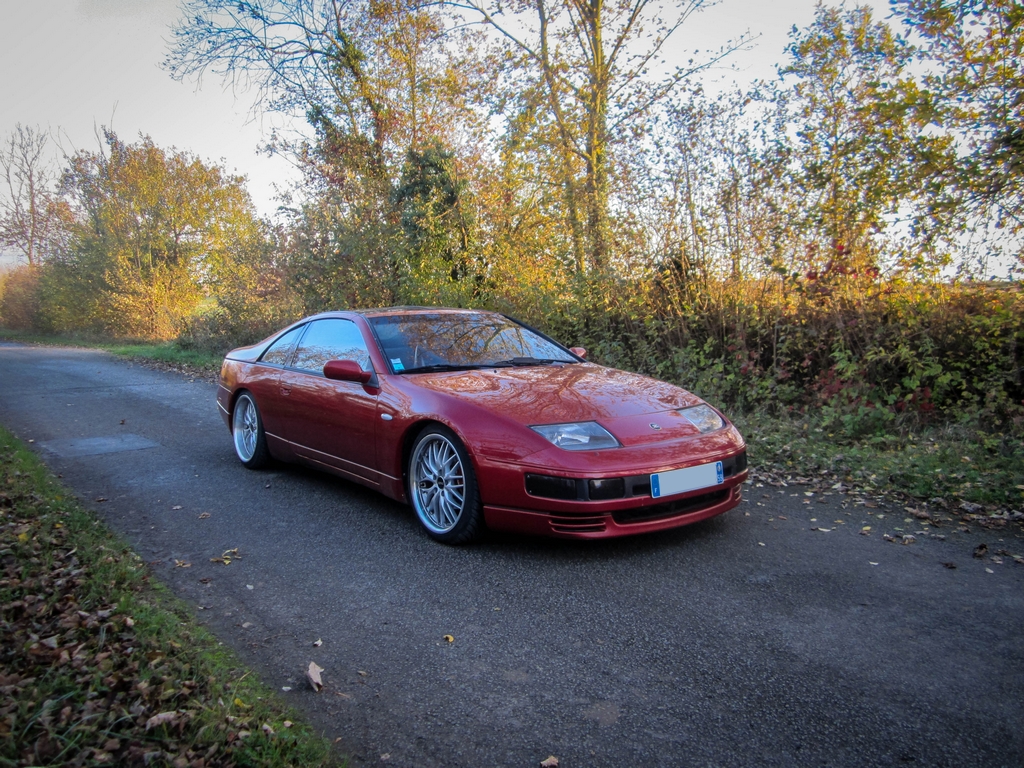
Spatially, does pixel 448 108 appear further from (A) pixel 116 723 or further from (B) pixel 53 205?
(B) pixel 53 205

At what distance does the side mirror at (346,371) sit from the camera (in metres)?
4.45

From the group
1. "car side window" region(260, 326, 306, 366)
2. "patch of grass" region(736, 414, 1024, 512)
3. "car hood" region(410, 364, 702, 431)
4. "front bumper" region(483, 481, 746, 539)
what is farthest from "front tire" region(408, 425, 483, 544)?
"patch of grass" region(736, 414, 1024, 512)

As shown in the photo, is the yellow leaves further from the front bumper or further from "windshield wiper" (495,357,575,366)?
"windshield wiper" (495,357,575,366)

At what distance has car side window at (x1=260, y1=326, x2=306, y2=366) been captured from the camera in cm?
570

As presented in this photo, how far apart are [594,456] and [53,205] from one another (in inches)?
1555

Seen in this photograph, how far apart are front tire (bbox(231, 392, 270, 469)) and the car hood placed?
2.05m

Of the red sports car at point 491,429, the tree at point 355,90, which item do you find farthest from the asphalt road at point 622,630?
the tree at point 355,90

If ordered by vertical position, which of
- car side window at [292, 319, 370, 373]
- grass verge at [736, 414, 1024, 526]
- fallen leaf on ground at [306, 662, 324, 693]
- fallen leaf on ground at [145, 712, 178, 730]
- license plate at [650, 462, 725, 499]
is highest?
car side window at [292, 319, 370, 373]

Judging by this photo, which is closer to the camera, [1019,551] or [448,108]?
[1019,551]

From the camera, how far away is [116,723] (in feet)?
6.70

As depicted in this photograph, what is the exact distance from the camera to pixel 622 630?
2906 mm

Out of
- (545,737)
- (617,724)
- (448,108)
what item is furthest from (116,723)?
(448,108)

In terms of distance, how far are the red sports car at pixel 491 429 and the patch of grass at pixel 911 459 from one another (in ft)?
5.54

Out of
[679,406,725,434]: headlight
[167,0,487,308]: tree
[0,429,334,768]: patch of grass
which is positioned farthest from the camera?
[167,0,487,308]: tree
